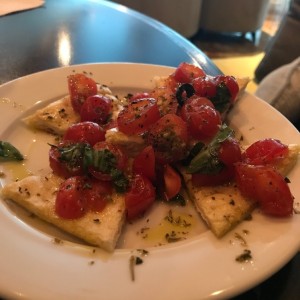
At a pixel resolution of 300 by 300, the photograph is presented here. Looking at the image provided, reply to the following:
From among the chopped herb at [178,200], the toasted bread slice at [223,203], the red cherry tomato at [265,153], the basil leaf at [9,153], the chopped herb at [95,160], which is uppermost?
the red cherry tomato at [265,153]

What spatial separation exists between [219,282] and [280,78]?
1890 millimetres

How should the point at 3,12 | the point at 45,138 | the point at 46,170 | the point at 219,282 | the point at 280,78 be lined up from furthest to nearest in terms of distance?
the point at 280,78 < the point at 3,12 < the point at 45,138 < the point at 46,170 < the point at 219,282

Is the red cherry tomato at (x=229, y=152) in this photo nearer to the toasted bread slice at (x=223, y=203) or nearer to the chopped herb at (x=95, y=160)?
the toasted bread slice at (x=223, y=203)

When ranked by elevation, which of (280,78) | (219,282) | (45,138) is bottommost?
(280,78)

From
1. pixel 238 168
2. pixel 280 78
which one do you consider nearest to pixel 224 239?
pixel 238 168

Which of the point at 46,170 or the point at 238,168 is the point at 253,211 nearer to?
the point at 238,168

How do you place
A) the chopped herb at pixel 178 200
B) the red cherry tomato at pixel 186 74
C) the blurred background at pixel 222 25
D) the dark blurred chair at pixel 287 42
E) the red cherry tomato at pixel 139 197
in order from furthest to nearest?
the blurred background at pixel 222 25 < the dark blurred chair at pixel 287 42 < the red cherry tomato at pixel 186 74 < the chopped herb at pixel 178 200 < the red cherry tomato at pixel 139 197

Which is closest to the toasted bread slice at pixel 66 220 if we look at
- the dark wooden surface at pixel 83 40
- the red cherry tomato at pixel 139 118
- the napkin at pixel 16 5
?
the red cherry tomato at pixel 139 118

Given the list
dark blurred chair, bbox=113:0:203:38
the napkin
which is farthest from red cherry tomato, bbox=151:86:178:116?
dark blurred chair, bbox=113:0:203:38

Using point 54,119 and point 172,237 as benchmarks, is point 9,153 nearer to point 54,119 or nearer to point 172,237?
point 54,119

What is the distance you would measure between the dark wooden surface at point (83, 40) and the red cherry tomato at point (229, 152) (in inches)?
31.7

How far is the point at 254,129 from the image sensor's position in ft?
5.18

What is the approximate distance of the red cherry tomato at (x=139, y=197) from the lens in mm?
1224

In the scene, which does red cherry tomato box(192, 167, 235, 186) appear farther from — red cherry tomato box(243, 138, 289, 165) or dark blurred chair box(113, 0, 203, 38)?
dark blurred chair box(113, 0, 203, 38)
